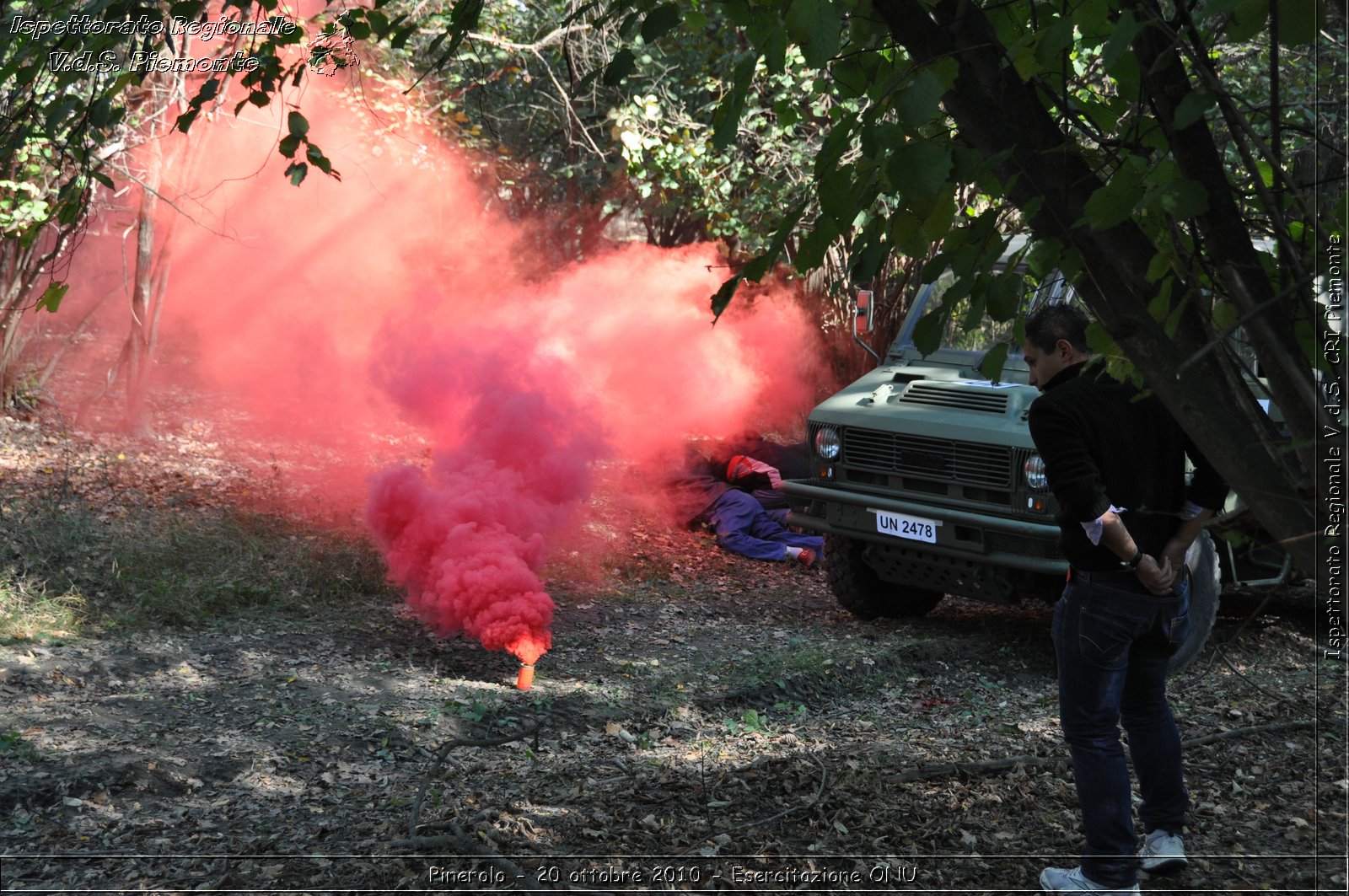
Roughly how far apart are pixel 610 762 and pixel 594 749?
20cm

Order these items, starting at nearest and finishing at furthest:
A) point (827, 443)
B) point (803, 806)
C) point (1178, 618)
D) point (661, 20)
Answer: point (661, 20) < point (1178, 618) < point (803, 806) < point (827, 443)

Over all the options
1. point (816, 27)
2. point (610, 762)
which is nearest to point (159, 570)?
point (610, 762)

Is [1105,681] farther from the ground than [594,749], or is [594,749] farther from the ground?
[1105,681]

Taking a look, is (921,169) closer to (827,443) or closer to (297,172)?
(297,172)

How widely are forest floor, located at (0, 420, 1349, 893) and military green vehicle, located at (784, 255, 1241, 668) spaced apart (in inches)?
16.3

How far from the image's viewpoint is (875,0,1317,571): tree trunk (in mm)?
2449

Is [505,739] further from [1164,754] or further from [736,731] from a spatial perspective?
[1164,754]

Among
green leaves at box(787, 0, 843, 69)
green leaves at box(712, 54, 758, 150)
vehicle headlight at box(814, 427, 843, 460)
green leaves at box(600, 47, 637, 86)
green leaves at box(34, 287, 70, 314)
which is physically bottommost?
Result: vehicle headlight at box(814, 427, 843, 460)

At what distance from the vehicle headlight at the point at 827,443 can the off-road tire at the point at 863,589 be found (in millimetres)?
582

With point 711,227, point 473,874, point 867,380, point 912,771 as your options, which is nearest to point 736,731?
point 912,771

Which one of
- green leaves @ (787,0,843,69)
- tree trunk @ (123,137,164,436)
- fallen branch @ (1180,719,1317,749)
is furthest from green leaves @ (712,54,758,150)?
tree trunk @ (123,137,164,436)

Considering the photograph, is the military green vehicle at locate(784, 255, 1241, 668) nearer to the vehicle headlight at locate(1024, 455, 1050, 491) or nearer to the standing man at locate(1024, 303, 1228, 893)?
the vehicle headlight at locate(1024, 455, 1050, 491)

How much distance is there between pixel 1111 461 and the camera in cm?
352

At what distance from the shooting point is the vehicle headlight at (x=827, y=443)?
727cm
